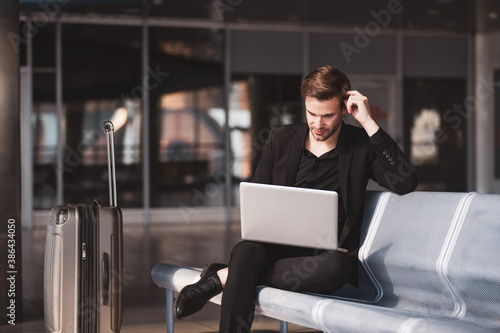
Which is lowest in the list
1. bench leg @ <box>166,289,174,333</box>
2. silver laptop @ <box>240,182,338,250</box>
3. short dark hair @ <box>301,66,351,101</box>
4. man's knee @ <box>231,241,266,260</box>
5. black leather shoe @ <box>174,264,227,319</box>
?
bench leg @ <box>166,289,174,333</box>

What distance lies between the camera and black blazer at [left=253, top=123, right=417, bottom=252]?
336 cm

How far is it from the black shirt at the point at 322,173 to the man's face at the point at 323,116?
0.37ft

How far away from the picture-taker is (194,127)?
519 inches

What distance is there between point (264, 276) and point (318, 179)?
1.64 ft

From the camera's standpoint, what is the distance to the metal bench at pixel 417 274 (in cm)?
274

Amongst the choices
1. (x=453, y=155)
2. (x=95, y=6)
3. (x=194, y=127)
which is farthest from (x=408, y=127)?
(x=95, y=6)

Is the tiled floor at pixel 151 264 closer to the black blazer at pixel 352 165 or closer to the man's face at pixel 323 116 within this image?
the black blazer at pixel 352 165

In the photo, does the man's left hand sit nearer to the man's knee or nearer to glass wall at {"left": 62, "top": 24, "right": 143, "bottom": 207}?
the man's knee

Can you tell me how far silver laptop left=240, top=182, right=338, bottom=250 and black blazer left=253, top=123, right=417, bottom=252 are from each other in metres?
0.27

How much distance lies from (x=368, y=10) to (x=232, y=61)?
2.43 m

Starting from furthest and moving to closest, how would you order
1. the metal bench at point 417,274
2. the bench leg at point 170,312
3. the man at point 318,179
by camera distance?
the bench leg at point 170,312
the man at point 318,179
the metal bench at point 417,274

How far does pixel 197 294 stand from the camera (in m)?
3.37

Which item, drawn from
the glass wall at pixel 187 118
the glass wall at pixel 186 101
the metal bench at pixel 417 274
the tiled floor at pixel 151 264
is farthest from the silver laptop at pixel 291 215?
the glass wall at pixel 187 118

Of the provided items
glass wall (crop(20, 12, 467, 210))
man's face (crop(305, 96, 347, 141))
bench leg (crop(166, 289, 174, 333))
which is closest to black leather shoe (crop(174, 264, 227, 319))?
bench leg (crop(166, 289, 174, 333))
